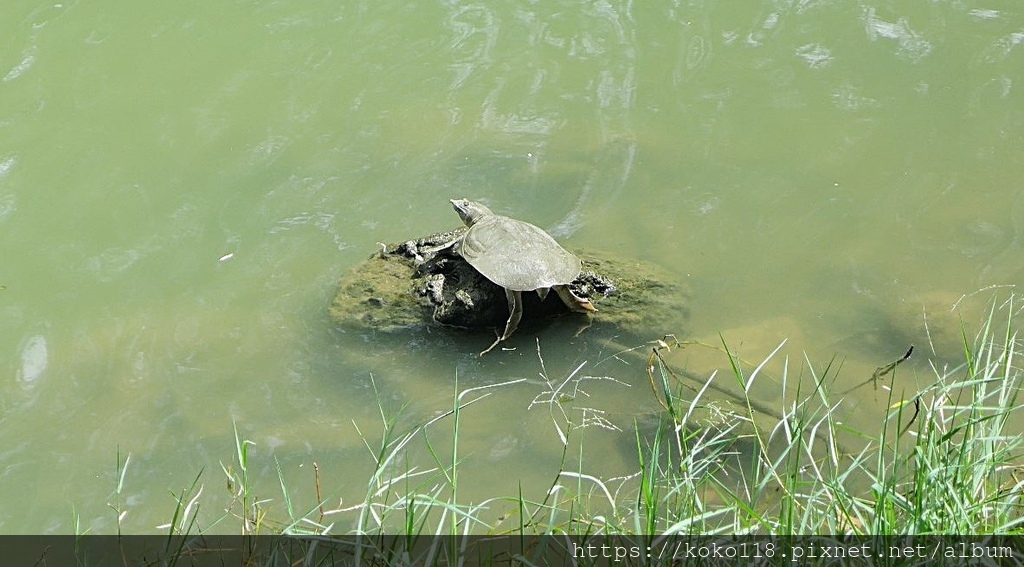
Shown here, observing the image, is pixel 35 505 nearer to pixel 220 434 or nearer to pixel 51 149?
pixel 220 434

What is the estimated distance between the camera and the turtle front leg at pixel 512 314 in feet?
13.8

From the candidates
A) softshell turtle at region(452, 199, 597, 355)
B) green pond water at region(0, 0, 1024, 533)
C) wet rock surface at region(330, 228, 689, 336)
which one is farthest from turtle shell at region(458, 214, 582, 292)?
green pond water at region(0, 0, 1024, 533)

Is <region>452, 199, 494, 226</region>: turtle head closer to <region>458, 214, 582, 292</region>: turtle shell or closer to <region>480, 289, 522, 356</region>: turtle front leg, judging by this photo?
<region>458, 214, 582, 292</region>: turtle shell

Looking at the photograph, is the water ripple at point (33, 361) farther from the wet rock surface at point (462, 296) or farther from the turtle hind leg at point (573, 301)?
the turtle hind leg at point (573, 301)

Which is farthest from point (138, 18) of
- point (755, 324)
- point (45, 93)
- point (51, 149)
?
point (755, 324)

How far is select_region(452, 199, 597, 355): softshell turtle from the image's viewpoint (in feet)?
13.4

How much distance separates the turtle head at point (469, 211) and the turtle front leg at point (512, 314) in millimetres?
570

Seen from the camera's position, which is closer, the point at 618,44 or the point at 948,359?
the point at 948,359

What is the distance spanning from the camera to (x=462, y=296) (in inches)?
168

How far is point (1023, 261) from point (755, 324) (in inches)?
53.6

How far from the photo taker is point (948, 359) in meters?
4.07

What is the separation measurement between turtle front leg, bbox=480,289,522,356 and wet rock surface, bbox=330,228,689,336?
97 millimetres

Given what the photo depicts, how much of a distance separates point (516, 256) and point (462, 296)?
1.04 ft

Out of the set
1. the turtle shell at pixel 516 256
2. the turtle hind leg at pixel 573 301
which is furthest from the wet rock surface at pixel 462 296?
the turtle shell at pixel 516 256
